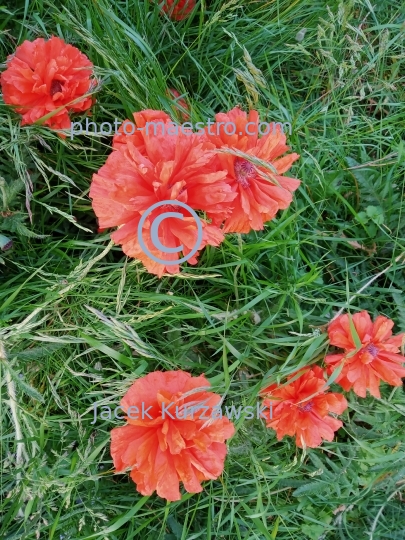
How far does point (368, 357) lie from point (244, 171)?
1.39 ft

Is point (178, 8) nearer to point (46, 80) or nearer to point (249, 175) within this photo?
point (46, 80)

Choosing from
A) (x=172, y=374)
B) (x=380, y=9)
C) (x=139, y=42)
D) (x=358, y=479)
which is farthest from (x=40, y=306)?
(x=380, y=9)

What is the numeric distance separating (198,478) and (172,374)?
179 mm

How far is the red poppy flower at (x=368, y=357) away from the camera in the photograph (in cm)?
105

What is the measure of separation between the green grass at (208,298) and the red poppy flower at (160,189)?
22 centimetres

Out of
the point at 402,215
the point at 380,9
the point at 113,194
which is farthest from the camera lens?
the point at 380,9

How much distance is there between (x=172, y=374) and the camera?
0.98 meters

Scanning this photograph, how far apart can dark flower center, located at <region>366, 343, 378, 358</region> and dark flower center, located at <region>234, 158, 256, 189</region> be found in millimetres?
405

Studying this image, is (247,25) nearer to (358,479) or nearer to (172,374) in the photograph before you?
(172,374)

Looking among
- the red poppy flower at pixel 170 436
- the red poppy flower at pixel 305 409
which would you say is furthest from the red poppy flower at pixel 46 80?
Answer: the red poppy flower at pixel 305 409

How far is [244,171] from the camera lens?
2.99 feet

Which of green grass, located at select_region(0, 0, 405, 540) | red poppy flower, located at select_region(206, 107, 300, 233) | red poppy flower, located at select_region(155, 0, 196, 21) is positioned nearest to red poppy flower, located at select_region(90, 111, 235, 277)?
red poppy flower, located at select_region(206, 107, 300, 233)

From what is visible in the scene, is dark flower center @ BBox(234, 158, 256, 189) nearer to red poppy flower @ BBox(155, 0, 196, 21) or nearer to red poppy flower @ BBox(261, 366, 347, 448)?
red poppy flower @ BBox(261, 366, 347, 448)

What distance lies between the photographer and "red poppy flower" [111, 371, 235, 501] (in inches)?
34.5
